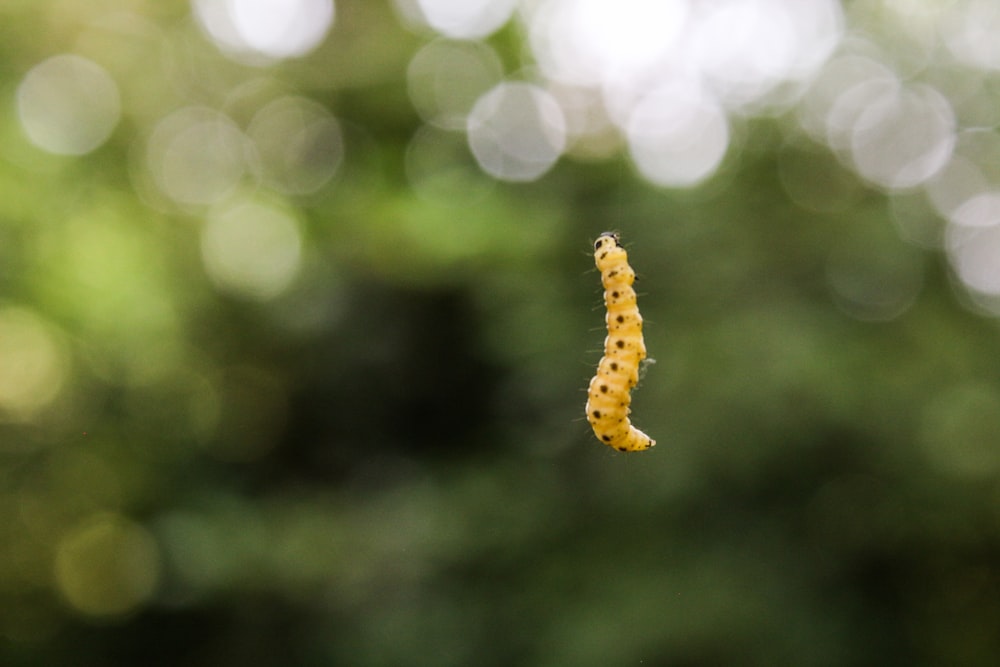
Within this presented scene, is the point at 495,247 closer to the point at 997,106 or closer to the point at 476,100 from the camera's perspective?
the point at 476,100

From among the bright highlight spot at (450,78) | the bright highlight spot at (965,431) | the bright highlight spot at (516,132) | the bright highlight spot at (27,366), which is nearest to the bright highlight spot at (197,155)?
the bright highlight spot at (27,366)

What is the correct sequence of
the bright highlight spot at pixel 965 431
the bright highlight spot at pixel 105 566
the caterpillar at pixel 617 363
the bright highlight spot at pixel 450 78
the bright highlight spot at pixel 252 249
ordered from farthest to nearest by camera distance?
the bright highlight spot at pixel 105 566
the bright highlight spot at pixel 450 78
the bright highlight spot at pixel 252 249
the bright highlight spot at pixel 965 431
the caterpillar at pixel 617 363

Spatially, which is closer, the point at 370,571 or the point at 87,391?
the point at 370,571

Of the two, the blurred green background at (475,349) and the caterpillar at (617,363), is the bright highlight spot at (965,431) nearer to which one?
the blurred green background at (475,349)

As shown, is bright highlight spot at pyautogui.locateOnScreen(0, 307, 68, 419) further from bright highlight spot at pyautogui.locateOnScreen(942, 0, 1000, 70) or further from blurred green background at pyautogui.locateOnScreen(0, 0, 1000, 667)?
bright highlight spot at pyautogui.locateOnScreen(942, 0, 1000, 70)

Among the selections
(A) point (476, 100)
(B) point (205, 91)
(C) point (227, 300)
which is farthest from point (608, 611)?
(B) point (205, 91)

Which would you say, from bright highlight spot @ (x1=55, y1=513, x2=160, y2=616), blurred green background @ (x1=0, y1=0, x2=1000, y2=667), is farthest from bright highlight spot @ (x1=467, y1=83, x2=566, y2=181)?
bright highlight spot @ (x1=55, y1=513, x2=160, y2=616)
